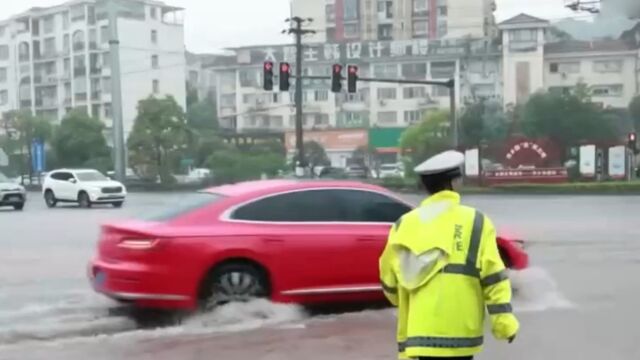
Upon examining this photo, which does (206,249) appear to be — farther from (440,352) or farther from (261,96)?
(261,96)

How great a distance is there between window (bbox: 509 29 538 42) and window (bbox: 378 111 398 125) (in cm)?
1354

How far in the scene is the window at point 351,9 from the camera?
94.8 meters

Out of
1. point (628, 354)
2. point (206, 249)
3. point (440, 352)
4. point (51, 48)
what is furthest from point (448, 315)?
point (51, 48)

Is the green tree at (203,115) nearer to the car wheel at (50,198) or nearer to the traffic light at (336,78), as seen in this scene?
the car wheel at (50,198)

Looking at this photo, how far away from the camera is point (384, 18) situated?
95.6m

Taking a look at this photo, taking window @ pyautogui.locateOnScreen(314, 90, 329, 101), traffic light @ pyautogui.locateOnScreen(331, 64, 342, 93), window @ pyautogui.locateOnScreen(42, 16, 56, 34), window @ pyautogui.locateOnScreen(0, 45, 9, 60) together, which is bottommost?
traffic light @ pyautogui.locateOnScreen(331, 64, 342, 93)

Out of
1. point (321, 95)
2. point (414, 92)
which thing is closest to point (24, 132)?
point (321, 95)

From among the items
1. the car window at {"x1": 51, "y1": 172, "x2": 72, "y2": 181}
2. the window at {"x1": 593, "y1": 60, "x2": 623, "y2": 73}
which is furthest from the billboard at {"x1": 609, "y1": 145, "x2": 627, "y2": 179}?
the window at {"x1": 593, "y1": 60, "x2": 623, "y2": 73}

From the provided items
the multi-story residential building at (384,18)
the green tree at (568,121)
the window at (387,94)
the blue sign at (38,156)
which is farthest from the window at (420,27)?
the blue sign at (38,156)

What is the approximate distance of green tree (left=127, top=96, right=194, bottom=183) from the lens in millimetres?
54906

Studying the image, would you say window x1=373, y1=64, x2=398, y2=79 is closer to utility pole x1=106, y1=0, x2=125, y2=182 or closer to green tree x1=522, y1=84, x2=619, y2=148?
green tree x1=522, y1=84, x2=619, y2=148

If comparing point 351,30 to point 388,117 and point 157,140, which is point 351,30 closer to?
point 388,117

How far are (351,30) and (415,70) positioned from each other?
48.8 feet

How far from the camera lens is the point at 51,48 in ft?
300
